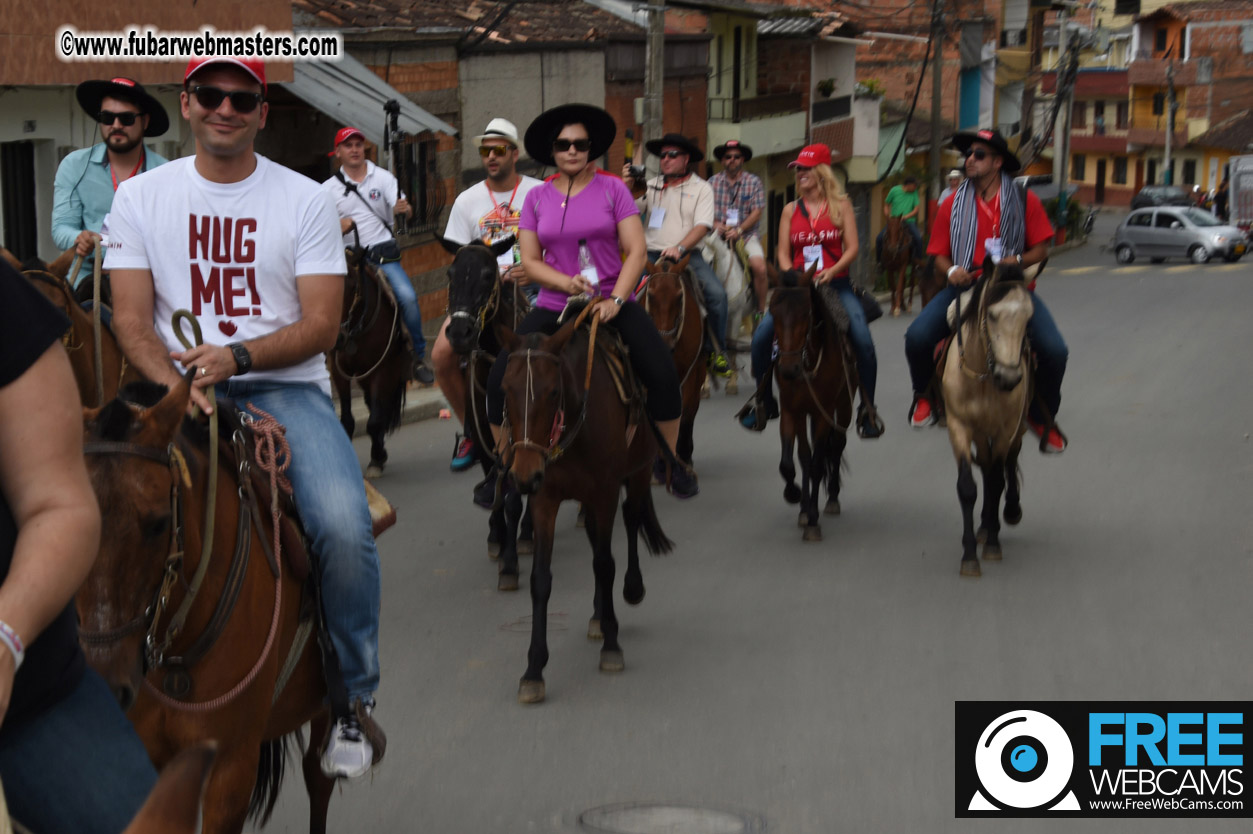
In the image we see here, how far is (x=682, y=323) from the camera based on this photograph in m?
11.7

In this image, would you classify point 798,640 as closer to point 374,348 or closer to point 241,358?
point 241,358

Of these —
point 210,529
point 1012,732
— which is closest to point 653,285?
point 1012,732

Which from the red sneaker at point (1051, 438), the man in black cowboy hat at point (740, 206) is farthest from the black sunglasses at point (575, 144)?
the man in black cowboy hat at point (740, 206)

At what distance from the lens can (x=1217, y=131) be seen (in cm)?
8056

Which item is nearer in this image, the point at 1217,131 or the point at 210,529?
the point at 210,529

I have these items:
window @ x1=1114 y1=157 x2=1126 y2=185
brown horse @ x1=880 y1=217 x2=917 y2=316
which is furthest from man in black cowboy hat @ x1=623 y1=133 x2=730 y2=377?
window @ x1=1114 y1=157 x2=1126 y2=185

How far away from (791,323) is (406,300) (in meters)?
3.91

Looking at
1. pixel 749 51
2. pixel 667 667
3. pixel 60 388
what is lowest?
pixel 667 667

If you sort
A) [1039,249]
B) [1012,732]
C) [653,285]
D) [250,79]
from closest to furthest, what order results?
[250,79] < [1012,732] < [1039,249] < [653,285]

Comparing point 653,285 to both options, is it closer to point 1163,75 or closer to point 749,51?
point 749,51

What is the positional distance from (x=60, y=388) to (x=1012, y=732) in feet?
16.3

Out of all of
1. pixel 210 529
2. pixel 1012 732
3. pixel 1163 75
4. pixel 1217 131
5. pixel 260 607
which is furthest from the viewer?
pixel 1163 75

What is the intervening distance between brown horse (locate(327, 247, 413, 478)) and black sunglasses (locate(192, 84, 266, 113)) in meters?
7.63

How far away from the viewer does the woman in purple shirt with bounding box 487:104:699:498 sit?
7.90 meters
